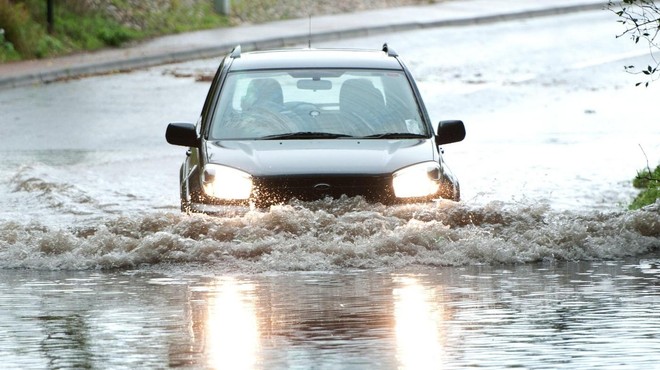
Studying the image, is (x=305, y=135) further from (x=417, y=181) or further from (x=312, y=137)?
(x=417, y=181)

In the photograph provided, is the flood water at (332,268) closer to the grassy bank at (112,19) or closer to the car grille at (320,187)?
the car grille at (320,187)

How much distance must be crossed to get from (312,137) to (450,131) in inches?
38.3

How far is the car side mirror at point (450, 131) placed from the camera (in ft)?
41.0

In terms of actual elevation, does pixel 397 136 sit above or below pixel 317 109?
below

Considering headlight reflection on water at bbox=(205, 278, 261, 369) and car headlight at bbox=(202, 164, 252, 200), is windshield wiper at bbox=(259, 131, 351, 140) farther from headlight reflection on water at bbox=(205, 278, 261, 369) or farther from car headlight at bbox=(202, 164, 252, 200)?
headlight reflection on water at bbox=(205, 278, 261, 369)

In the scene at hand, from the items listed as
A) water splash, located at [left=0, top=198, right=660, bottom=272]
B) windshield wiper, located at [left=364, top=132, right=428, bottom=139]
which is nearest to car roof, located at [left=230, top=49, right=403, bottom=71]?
windshield wiper, located at [left=364, top=132, right=428, bottom=139]

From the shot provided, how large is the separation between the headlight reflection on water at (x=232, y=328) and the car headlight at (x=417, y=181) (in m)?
1.36

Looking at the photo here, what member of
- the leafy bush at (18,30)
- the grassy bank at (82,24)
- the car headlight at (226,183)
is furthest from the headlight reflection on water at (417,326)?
the grassy bank at (82,24)

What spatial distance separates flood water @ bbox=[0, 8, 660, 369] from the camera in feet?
27.6

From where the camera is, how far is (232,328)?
8.99 m

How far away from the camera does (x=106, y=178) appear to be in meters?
17.9

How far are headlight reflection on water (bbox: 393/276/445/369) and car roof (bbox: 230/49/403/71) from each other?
2568 millimetres

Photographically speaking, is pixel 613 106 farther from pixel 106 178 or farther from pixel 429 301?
pixel 429 301

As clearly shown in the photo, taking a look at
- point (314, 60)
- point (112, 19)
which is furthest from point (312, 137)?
point (112, 19)
